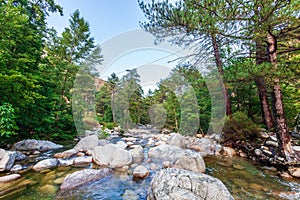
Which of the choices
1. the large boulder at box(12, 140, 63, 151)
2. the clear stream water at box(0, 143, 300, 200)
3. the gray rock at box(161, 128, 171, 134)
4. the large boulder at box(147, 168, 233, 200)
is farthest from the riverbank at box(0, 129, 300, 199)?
the gray rock at box(161, 128, 171, 134)

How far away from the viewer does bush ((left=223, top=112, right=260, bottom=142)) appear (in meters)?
4.76

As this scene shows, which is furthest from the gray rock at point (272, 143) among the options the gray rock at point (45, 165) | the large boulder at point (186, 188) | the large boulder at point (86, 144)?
the gray rock at point (45, 165)

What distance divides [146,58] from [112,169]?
7.04 metres

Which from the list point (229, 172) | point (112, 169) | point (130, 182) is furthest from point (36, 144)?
point (229, 172)

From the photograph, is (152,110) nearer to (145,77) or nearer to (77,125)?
(145,77)

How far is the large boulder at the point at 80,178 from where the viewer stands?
247cm

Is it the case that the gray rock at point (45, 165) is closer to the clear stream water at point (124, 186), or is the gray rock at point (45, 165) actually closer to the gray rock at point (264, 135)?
the clear stream water at point (124, 186)

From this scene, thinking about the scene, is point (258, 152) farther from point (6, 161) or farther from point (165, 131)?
point (165, 131)

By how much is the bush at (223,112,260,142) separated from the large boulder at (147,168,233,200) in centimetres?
378

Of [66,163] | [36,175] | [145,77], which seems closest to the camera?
[36,175]

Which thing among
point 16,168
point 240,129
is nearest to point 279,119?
point 240,129

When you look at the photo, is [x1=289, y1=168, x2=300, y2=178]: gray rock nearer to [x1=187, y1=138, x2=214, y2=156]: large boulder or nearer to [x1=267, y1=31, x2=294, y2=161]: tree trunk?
[x1=267, y1=31, x2=294, y2=161]: tree trunk

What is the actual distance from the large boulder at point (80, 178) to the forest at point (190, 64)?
2.04 meters

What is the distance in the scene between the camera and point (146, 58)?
8922 mm
